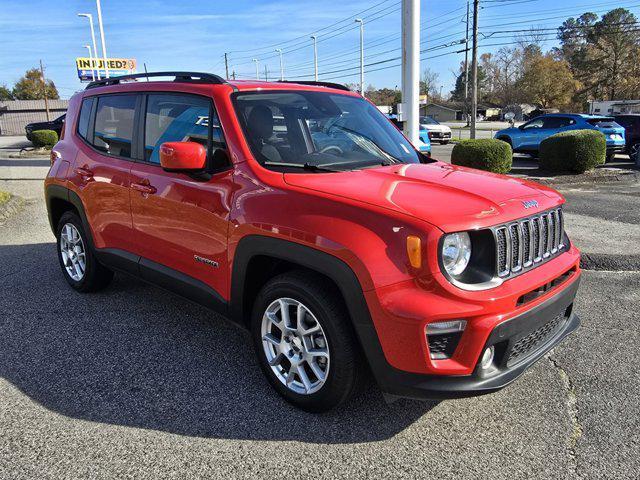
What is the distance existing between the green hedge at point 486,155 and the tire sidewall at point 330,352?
31.6 feet

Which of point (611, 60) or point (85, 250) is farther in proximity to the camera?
point (611, 60)

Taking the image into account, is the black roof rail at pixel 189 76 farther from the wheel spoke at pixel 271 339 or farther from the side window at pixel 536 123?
the side window at pixel 536 123

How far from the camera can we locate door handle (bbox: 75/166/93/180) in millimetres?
4473

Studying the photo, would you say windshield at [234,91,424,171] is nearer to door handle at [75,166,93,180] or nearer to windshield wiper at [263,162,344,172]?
windshield wiper at [263,162,344,172]

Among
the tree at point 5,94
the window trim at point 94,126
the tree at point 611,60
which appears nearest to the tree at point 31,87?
the tree at point 5,94

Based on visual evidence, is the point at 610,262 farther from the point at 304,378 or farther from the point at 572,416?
the point at 304,378

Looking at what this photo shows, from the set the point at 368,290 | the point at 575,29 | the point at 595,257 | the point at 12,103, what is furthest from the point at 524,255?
the point at 575,29

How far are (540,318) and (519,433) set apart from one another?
664 mm

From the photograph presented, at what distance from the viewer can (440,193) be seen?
2.80 meters

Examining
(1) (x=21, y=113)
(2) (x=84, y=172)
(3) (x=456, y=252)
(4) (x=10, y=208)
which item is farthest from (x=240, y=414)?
(1) (x=21, y=113)

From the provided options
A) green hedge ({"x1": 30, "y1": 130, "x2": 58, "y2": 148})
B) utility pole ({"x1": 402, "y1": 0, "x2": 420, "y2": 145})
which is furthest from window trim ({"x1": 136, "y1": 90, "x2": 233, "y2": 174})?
green hedge ({"x1": 30, "y1": 130, "x2": 58, "y2": 148})

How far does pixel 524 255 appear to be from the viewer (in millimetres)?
2779

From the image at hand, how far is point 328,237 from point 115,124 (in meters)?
2.61

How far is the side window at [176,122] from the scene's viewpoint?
347cm
